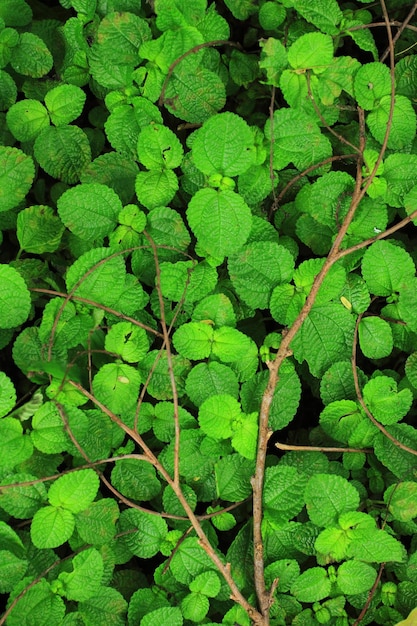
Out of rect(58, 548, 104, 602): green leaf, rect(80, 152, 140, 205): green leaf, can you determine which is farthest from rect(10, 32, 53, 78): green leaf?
rect(58, 548, 104, 602): green leaf

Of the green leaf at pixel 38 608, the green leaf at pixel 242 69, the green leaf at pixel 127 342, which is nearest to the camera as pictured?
the green leaf at pixel 38 608

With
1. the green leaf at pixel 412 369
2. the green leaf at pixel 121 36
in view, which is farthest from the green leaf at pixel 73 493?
the green leaf at pixel 121 36

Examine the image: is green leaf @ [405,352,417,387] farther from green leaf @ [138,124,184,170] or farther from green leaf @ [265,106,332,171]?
green leaf @ [138,124,184,170]

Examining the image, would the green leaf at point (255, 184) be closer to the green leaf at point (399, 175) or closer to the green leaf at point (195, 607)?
the green leaf at point (399, 175)

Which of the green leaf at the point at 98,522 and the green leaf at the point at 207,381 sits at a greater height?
the green leaf at the point at 207,381

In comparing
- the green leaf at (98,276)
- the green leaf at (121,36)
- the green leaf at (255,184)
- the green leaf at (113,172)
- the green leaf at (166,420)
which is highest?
the green leaf at (121,36)

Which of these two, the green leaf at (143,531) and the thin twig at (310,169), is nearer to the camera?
the green leaf at (143,531)
